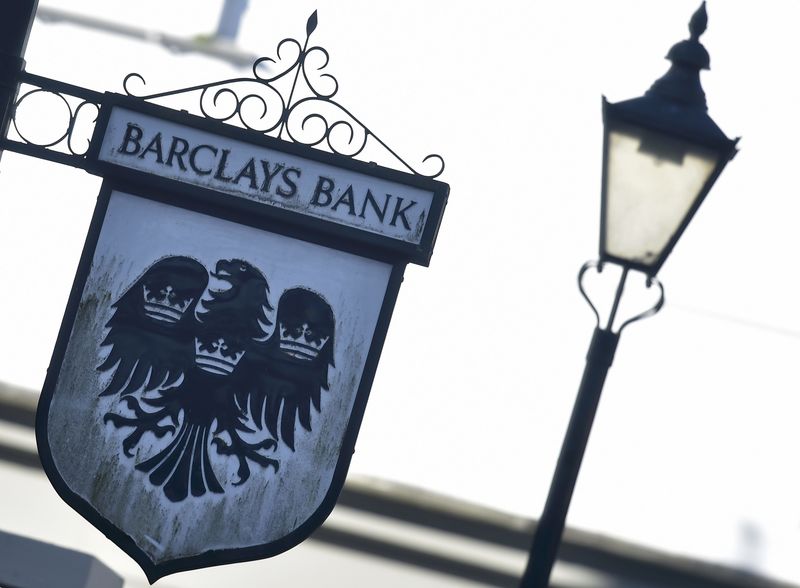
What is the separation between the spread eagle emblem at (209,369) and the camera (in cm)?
185

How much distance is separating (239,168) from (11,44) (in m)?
0.51

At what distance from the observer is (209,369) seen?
1864mm

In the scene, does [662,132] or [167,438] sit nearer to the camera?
[167,438]

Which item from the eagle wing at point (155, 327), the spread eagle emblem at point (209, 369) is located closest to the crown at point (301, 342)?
the spread eagle emblem at point (209, 369)

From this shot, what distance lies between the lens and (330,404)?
1881mm

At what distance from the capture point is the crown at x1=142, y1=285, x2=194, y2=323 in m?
1.89

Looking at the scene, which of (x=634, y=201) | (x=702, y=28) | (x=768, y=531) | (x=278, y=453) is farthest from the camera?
(x=768, y=531)

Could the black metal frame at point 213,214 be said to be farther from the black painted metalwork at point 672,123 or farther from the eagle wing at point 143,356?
the black painted metalwork at point 672,123

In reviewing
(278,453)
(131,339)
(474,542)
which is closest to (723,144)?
(278,453)

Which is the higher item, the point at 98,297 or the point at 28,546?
the point at 98,297

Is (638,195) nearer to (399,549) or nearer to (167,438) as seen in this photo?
(167,438)

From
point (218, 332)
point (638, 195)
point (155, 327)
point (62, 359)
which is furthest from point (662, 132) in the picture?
point (62, 359)

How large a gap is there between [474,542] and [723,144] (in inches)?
76.5

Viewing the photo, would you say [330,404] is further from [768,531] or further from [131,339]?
[768,531]
